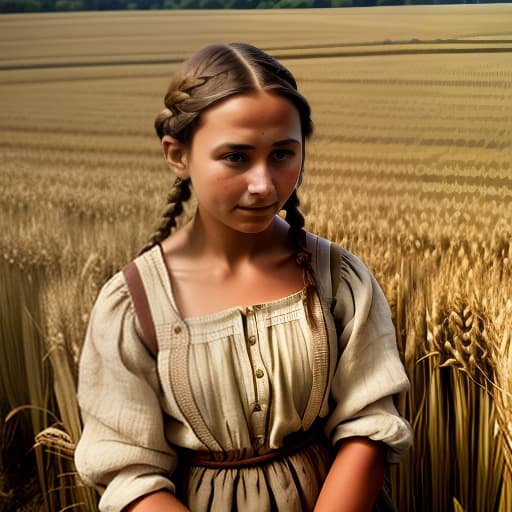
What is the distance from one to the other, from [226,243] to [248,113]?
22 centimetres

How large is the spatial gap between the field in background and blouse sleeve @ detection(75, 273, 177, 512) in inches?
22.5

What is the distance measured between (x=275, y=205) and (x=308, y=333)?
20cm

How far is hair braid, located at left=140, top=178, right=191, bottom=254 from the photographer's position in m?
1.24

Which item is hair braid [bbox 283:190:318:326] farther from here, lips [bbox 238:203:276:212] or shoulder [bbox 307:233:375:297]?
lips [bbox 238:203:276:212]

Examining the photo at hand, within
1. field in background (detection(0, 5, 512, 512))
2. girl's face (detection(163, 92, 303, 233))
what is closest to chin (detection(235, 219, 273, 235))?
girl's face (detection(163, 92, 303, 233))

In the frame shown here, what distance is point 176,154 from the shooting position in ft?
3.78

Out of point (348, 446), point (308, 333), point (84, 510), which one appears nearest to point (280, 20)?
point (308, 333)

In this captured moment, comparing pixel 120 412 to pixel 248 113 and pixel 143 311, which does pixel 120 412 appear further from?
pixel 248 113

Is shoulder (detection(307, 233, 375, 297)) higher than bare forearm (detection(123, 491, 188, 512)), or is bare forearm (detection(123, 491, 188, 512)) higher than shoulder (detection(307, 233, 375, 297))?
shoulder (detection(307, 233, 375, 297))

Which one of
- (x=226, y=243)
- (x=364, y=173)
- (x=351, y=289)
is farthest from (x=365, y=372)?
(x=364, y=173)

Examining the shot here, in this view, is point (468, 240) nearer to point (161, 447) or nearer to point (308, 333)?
point (308, 333)

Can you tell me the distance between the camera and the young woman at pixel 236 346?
3.59 ft

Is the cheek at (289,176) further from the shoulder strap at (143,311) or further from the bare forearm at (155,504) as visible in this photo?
the bare forearm at (155,504)

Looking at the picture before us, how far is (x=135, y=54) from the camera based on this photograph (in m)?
1.67
